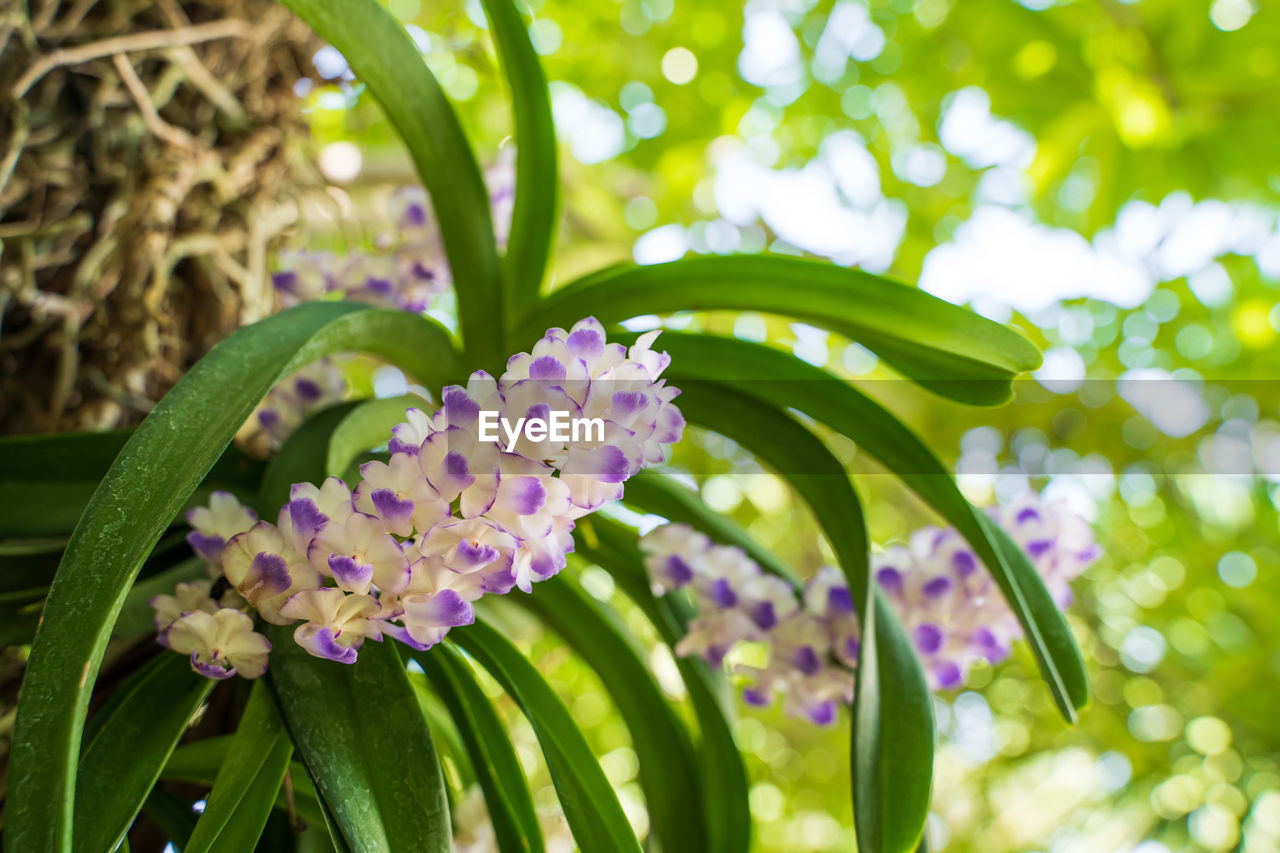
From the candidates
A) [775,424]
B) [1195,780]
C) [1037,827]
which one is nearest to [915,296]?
[775,424]

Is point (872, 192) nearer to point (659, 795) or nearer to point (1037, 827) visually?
point (659, 795)

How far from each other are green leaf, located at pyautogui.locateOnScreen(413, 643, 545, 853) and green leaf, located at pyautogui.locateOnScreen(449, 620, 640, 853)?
2cm

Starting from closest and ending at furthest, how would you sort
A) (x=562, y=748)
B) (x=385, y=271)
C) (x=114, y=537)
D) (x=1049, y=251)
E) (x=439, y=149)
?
(x=114, y=537)
(x=562, y=748)
(x=439, y=149)
(x=385, y=271)
(x=1049, y=251)

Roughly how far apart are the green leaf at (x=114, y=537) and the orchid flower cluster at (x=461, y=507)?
1.8 inches

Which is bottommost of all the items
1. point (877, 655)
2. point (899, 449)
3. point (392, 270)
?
point (877, 655)

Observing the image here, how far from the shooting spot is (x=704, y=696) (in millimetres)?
614

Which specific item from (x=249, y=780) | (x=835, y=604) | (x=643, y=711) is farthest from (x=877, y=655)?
(x=249, y=780)

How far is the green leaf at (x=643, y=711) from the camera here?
0.59m

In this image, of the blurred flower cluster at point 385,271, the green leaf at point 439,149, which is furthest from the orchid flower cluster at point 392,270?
the green leaf at point 439,149

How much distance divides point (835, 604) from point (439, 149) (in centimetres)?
40

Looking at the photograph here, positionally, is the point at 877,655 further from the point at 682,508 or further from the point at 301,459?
the point at 301,459

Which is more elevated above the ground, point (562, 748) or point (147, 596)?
point (147, 596)

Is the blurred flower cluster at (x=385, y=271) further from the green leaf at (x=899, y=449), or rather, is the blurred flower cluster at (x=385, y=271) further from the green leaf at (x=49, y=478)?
the green leaf at (x=899, y=449)

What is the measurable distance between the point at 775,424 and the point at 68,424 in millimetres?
544
